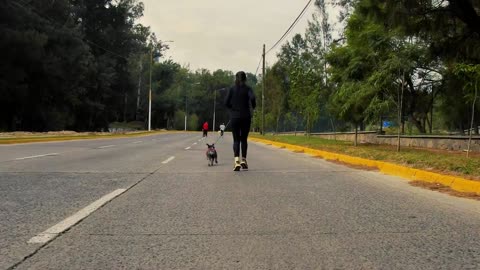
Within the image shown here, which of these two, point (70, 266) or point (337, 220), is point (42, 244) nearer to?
point (70, 266)

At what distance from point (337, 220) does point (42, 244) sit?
319cm

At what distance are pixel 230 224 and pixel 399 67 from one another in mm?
14969

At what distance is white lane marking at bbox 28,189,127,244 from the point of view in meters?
4.72

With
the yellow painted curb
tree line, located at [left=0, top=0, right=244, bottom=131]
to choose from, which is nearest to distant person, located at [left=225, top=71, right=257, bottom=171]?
the yellow painted curb

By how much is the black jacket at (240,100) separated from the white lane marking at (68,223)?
4.35 m

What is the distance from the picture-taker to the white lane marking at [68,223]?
472 cm

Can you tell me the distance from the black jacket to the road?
6.24 ft

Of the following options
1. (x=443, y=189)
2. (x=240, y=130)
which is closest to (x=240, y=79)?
(x=240, y=130)

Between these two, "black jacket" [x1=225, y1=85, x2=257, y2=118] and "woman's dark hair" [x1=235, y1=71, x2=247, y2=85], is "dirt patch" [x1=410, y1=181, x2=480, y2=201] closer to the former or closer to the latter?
"black jacket" [x1=225, y1=85, x2=257, y2=118]

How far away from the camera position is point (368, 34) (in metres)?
22.1

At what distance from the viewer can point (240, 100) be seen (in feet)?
35.8

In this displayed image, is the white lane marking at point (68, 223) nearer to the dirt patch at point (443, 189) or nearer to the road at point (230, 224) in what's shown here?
the road at point (230, 224)

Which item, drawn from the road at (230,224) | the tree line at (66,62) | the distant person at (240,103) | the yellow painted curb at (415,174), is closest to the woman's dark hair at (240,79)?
the distant person at (240,103)

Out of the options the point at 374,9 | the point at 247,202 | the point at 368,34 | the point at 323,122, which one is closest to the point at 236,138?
the point at 247,202
